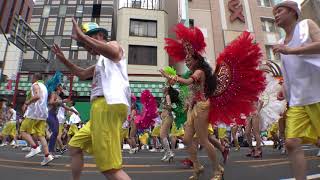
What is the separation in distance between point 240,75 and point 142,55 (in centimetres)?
2416

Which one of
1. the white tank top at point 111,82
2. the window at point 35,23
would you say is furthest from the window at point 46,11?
the white tank top at point 111,82

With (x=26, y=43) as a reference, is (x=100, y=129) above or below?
below

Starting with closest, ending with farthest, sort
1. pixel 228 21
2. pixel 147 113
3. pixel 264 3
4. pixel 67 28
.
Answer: pixel 147 113 < pixel 228 21 < pixel 264 3 < pixel 67 28

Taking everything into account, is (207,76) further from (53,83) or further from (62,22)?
(62,22)

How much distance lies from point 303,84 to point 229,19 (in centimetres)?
2785

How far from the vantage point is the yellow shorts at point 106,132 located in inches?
115

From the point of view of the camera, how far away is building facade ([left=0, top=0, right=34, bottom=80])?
33000mm

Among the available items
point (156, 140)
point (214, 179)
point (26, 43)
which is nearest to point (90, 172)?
point (214, 179)

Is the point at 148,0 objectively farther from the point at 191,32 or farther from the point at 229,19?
the point at 191,32

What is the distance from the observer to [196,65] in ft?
15.9

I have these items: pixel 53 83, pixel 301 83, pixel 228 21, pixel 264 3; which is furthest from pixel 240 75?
pixel 264 3

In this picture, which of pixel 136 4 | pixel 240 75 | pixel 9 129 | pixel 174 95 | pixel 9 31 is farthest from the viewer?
pixel 136 4

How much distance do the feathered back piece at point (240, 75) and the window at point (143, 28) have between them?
24993 millimetres

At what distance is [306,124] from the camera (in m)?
3.27
